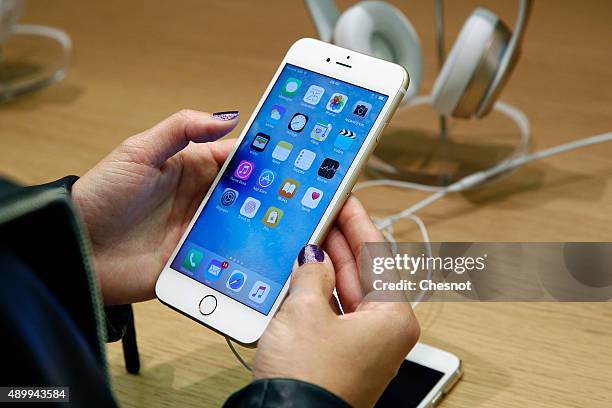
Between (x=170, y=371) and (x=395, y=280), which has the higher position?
(x=395, y=280)

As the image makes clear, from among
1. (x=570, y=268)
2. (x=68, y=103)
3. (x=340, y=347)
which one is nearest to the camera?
(x=340, y=347)

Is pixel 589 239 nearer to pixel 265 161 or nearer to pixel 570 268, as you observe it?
pixel 570 268

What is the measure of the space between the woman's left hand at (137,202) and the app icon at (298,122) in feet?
0.17

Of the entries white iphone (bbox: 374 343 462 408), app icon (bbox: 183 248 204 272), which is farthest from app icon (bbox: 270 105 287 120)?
white iphone (bbox: 374 343 462 408)

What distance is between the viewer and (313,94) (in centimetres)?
70

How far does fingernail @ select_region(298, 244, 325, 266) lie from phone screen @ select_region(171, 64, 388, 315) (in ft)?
0.07

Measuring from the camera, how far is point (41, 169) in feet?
3.26

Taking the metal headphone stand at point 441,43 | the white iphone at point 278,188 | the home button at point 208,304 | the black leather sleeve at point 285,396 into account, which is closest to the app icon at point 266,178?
the white iphone at point 278,188

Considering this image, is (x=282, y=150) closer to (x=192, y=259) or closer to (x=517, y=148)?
Result: (x=192, y=259)

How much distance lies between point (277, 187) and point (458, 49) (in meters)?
0.29

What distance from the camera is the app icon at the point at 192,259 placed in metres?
0.67

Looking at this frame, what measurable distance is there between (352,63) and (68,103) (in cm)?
59

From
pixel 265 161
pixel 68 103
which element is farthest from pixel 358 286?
pixel 68 103

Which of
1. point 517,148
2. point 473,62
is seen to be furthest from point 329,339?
point 517,148
